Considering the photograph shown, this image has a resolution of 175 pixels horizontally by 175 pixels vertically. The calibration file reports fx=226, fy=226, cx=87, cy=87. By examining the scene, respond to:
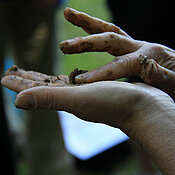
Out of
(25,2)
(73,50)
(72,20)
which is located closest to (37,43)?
(25,2)

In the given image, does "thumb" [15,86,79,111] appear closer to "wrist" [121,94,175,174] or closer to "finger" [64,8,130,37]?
"wrist" [121,94,175,174]

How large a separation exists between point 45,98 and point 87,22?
60cm

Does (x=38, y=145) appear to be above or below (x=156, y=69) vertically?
below

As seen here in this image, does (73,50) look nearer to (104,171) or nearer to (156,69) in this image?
(156,69)

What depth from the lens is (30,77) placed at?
1.26 m

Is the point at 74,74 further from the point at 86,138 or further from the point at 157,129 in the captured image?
the point at 86,138

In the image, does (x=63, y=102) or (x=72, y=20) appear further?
(x=72, y=20)

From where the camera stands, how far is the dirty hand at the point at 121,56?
1.06 meters

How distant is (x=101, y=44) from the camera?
123 centimetres

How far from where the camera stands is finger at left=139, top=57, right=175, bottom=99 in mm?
1001

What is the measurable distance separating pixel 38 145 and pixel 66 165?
450mm

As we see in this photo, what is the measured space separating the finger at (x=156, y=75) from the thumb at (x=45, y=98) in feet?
1.09

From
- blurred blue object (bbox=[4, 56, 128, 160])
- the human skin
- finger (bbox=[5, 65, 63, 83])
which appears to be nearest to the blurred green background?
blurred blue object (bbox=[4, 56, 128, 160])

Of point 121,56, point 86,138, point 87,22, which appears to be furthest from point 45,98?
point 86,138
